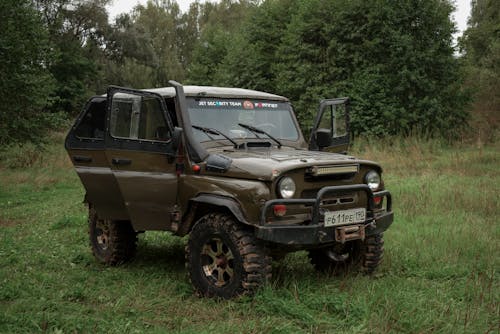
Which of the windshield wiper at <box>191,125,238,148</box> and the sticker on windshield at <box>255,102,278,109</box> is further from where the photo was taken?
the sticker on windshield at <box>255,102,278,109</box>

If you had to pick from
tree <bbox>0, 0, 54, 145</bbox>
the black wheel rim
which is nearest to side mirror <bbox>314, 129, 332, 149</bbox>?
the black wheel rim

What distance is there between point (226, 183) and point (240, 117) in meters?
1.32

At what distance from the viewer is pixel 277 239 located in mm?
5051

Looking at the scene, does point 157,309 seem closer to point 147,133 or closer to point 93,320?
point 93,320

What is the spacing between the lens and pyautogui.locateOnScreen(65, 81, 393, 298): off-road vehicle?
5211mm

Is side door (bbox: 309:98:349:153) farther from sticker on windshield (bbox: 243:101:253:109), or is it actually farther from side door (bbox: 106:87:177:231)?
side door (bbox: 106:87:177:231)

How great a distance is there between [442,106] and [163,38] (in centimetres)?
5055

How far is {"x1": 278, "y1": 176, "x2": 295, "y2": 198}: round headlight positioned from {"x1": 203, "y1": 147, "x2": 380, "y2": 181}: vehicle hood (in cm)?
10

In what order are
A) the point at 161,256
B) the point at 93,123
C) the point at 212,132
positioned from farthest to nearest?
the point at 161,256
the point at 93,123
the point at 212,132

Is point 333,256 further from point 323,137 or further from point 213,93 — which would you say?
point 213,93

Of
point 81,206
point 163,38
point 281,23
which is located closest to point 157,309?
point 81,206

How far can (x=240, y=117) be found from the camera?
653cm

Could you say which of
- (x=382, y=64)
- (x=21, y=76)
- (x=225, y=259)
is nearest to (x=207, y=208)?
(x=225, y=259)

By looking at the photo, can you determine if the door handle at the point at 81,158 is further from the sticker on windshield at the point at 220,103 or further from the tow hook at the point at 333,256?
the tow hook at the point at 333,256
